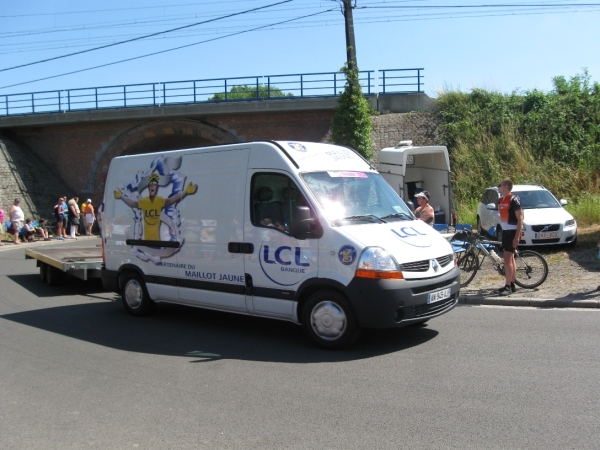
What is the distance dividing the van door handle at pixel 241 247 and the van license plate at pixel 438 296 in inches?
87.3

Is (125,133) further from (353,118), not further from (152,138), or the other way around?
(353,118)

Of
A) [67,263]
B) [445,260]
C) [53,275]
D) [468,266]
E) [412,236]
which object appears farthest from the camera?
[53,275]

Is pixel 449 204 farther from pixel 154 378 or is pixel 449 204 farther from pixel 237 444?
pixel 237 444

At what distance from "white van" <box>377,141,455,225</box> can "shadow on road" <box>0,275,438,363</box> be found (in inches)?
357

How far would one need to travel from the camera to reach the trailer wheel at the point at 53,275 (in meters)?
12.4

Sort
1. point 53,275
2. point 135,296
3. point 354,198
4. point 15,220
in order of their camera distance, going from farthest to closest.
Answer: point 15,220 → point 53,275 → point 135,296 → point 354,198

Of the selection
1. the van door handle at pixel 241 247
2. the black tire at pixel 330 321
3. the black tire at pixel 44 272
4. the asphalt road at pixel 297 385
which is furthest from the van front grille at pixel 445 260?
the black tire at pixel 44 272

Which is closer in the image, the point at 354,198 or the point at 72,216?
the point at 354,198

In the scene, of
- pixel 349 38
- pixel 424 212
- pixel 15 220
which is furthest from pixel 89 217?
pixel 424 212

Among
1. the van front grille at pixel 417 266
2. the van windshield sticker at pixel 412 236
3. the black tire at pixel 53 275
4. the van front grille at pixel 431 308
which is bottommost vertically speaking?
the black tire at pixel 53 275

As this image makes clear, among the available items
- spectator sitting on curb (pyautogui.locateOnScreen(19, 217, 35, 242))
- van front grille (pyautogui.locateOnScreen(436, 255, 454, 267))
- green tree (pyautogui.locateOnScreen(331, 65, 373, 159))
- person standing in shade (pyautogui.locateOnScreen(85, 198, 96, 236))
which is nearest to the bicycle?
van front grille (pyautogui.locateOnScreen(436, 255, 454, 267))

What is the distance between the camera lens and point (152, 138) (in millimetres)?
32188

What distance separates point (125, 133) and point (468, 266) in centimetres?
2496

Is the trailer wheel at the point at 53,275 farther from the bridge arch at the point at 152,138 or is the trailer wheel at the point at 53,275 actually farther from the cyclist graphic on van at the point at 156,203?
the bridge arch at the point at 152,138
